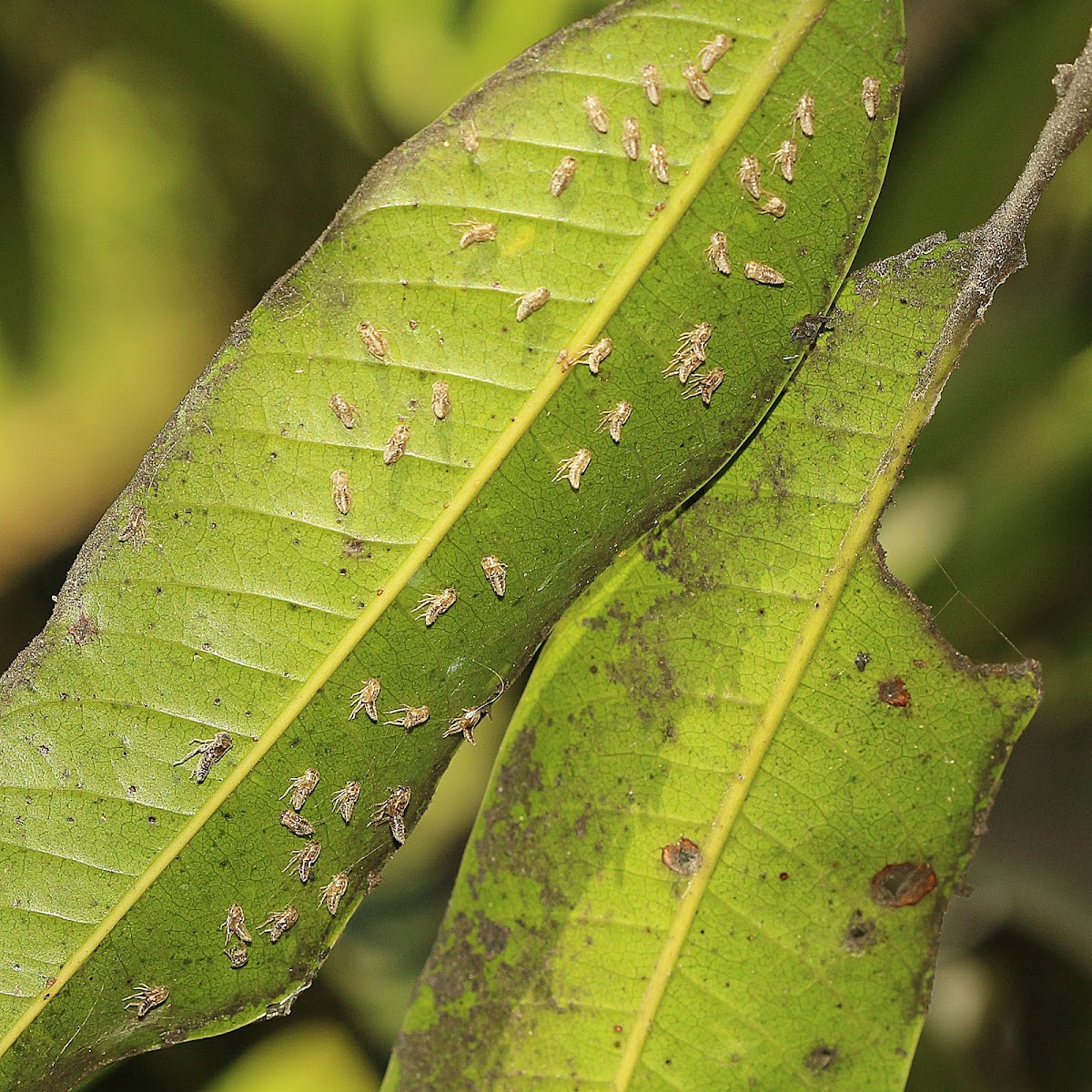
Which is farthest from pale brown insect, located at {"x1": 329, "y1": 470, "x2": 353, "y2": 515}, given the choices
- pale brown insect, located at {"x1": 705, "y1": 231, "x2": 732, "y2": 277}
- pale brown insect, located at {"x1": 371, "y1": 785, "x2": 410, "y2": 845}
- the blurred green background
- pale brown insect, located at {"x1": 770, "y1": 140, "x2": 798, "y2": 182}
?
the blurred green background

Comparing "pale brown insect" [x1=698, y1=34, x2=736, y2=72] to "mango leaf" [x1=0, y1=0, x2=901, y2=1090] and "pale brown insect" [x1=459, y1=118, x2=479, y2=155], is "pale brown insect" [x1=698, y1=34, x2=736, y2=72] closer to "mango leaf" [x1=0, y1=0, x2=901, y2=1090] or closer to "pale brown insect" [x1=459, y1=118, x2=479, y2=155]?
"mango leaf" [x1=0, y1=0, x2=901, y2=1090]

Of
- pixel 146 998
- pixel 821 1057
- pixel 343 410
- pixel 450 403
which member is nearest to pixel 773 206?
pixel 450 403

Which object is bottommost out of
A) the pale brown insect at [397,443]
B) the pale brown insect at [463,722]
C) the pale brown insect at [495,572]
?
the pale brown insect at [463,722]

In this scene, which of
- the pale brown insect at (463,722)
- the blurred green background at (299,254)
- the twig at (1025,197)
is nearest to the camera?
the twig at (1025,197)

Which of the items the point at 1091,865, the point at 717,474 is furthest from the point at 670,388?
the point at 1091,865

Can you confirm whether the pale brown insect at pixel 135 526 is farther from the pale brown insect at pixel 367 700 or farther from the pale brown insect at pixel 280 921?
the pale brown insect at pixel 280 921

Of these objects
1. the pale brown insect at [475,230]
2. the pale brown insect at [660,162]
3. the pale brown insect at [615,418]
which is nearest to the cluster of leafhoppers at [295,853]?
the pale brown insect at [615,418]

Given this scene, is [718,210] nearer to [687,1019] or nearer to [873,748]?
[873,748]

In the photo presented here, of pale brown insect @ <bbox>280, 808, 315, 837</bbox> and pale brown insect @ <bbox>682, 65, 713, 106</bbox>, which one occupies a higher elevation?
pale brown insect @ <bbox>682, 65, 713, 106</bbox>
